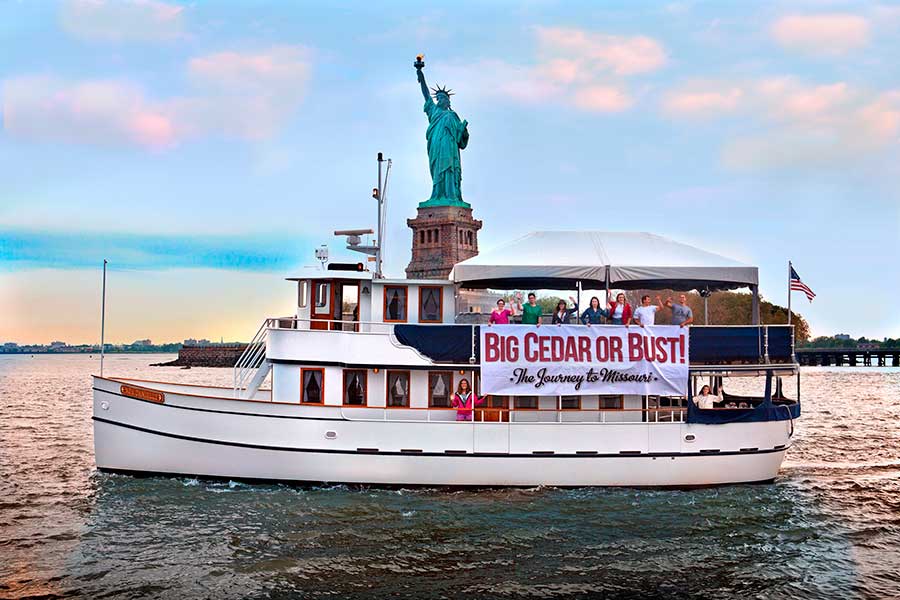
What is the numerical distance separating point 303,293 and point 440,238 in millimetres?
73698

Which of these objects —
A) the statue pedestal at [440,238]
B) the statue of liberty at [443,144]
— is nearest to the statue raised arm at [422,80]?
the statue of liberty at [443,144]

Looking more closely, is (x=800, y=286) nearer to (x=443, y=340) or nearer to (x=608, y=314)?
(x=608, y=314)

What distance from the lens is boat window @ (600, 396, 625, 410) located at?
18812 millimetres

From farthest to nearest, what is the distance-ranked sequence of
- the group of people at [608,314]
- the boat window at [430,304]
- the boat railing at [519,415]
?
the boat window at [430,304], the group of people at [608,314], the boat railing at [519,415]

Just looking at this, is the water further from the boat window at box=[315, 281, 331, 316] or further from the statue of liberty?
the statue of liberty

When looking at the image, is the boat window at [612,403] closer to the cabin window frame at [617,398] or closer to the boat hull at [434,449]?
the cabin window frame at [617,398]

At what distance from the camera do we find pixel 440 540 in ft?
47.4

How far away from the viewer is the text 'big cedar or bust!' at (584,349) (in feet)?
59.2

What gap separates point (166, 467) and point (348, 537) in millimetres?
5966

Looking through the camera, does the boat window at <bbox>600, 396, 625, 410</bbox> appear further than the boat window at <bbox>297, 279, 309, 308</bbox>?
No

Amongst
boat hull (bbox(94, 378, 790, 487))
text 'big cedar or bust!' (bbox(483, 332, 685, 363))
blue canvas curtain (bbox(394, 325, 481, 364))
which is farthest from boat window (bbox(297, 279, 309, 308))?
text 'big cedar or bust!' (bbox(483, 332, 685, 363))

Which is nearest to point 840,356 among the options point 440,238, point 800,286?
point 440,238

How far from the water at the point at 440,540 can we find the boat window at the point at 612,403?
2.02 meters

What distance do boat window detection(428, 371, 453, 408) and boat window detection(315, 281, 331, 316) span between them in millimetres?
2951
